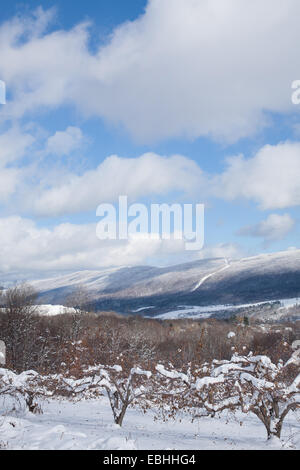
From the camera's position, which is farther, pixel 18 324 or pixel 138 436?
pixel 18 324

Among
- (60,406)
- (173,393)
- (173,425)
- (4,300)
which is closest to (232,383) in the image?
(173,393)

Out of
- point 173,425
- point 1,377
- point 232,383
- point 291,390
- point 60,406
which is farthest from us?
point 60,406

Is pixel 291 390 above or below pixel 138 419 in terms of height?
above

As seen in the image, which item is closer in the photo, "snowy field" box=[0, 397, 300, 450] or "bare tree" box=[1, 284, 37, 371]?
"snowy field" box=[0, 397, 300, 450]

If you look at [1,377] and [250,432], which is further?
[250,432]

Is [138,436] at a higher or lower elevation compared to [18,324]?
lower

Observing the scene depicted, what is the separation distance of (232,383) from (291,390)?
84.8 inches

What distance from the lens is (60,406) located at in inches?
899

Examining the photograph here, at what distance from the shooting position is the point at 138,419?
1903 cm

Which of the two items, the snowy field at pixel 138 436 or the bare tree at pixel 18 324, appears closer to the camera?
the snowy field at pixel 138 436
